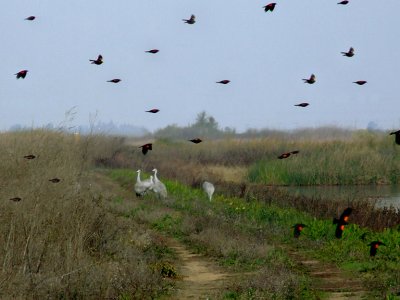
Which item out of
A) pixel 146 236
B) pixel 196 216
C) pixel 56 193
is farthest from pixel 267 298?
pixel 196 216

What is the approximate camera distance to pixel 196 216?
677 inches

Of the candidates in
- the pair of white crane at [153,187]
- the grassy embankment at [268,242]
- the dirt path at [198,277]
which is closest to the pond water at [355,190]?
the pair of white crane at [153,187]

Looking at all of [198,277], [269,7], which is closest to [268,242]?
[198,277]

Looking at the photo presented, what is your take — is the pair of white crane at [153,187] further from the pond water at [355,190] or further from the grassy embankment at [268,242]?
the pond water at [355,190]

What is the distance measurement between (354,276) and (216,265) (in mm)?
2273

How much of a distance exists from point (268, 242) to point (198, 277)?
312 cm

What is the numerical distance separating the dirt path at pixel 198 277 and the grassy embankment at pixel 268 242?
273 mm

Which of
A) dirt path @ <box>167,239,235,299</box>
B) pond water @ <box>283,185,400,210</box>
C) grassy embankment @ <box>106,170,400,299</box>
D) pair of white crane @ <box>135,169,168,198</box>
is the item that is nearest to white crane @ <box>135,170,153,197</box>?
pair of white crane @ <box>135,169,168,198</box>

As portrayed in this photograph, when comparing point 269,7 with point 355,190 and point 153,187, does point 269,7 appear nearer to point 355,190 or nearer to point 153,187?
point 153,187

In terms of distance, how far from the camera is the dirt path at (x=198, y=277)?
969cm

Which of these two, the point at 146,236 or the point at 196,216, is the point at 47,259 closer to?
the point at 146,236

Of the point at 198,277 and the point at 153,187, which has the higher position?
the point at 153,187

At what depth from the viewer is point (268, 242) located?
1376cm

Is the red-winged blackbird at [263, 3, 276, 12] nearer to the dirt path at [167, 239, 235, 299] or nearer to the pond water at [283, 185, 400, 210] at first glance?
the dirt path at [167, 239, 235, 299]
